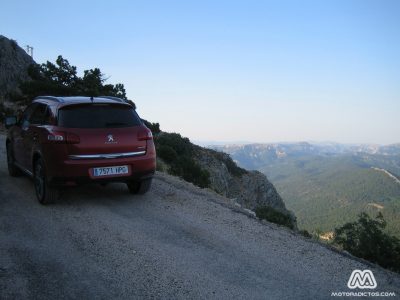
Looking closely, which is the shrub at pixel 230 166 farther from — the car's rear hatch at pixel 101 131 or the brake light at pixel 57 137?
the brake light at pixel 57 137

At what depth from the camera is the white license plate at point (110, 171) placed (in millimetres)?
6393

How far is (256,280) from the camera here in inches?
169

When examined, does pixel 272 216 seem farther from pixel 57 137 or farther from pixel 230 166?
pixel 230 166

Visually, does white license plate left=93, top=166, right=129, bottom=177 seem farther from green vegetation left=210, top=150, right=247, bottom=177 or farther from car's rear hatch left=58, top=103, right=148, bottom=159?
green vegetation left=210, top=150, right=247, bottom=177

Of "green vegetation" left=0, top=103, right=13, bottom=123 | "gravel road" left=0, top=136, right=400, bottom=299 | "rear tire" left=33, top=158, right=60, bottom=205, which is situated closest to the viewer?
"gravel road" left=0, top=136, right=400, bottom=299

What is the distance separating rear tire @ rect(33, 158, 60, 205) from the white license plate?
0.88m

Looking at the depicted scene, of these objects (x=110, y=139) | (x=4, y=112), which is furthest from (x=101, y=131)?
(x=4, y=112)

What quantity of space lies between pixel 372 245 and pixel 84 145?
7.62 metres

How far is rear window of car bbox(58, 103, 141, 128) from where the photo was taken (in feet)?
21.3

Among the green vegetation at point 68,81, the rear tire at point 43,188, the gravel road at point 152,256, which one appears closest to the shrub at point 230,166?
the green vegetation at point 68,81

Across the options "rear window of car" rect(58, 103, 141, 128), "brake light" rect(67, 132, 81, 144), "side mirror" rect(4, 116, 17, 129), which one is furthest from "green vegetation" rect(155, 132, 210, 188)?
"brake light" rect(67, 132, 81, 144)

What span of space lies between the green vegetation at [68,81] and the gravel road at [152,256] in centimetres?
1708

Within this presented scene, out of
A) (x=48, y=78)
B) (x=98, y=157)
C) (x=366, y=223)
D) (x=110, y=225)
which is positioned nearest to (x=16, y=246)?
(x=110, y=225)

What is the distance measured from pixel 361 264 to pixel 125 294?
3330mm
